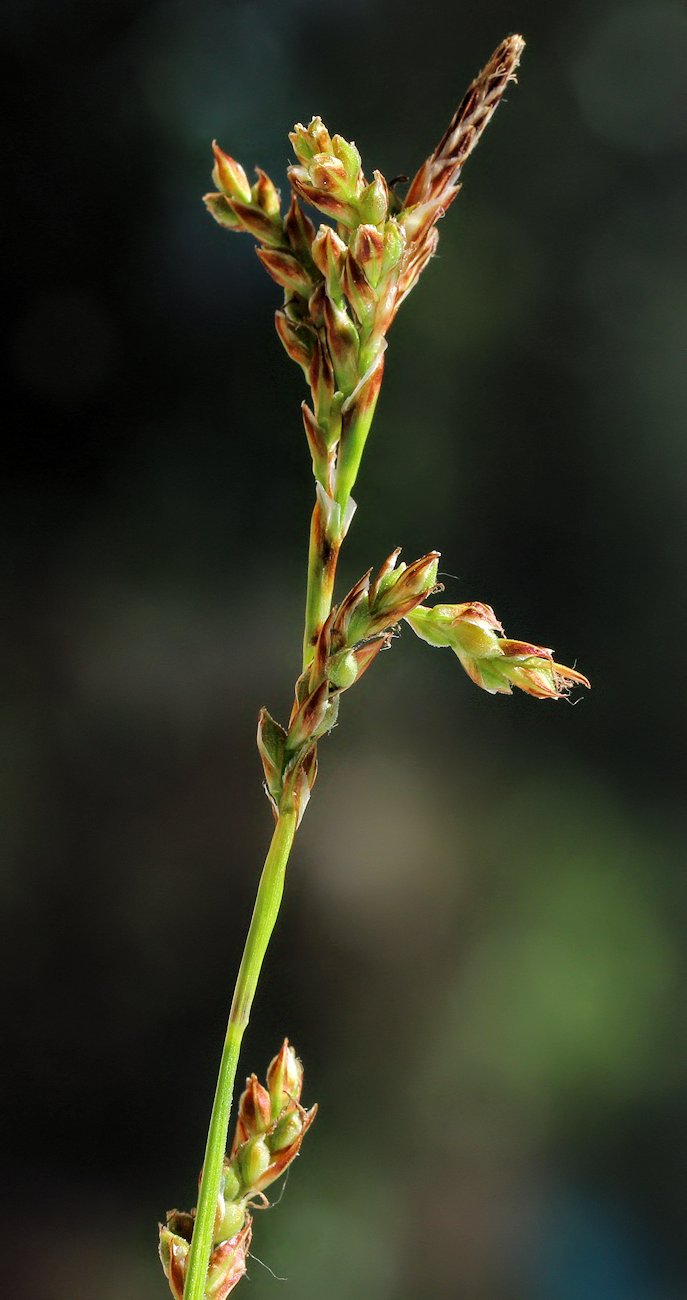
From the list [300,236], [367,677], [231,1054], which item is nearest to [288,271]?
[300,236]

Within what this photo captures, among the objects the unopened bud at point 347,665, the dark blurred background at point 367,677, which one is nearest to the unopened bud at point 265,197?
the unopened bud at point 347,665

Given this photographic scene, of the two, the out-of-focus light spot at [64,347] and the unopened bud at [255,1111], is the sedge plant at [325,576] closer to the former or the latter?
the unopened bud at [255,1111]

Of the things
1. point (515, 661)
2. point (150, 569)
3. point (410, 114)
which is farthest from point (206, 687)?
point (515, 661)

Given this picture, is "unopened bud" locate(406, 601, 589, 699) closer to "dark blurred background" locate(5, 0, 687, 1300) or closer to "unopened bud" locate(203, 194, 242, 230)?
"unopened bud" locate(203, 194, 242, 230)

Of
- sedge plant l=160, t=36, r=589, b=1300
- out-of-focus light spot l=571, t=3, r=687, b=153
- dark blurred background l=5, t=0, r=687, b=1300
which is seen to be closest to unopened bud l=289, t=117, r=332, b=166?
sedge plant l=160, t=36, r=589, b=1300

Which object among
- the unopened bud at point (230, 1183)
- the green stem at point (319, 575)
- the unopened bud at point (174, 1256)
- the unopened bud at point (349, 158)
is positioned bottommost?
the unopened bud at point (174, 1256)

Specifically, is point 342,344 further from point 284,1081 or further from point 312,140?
point 284,1081

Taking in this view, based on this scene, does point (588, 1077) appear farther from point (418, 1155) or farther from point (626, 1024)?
point (418, 1155)
